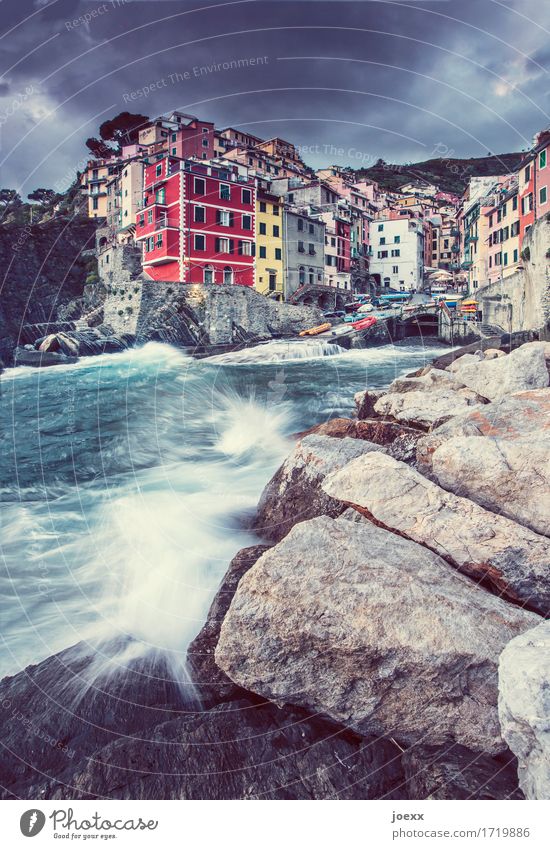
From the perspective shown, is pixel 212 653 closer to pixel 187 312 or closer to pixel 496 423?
pixel 496 423

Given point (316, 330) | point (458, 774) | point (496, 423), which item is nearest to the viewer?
point (458, 774)

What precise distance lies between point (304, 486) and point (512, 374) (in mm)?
2997

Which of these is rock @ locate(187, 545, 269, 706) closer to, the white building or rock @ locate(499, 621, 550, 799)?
rock @ locate(499, 621, 550, 799)

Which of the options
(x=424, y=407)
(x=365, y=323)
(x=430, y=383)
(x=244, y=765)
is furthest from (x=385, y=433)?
(x=365, y=323)

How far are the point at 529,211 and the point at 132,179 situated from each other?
12968 mm

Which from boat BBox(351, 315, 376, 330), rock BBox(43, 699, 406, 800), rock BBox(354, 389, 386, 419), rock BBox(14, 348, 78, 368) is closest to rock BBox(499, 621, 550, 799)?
rock BBox(43, 699, 406, 800)

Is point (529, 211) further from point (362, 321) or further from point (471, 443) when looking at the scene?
point (471, 443)

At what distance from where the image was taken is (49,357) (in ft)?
46.0

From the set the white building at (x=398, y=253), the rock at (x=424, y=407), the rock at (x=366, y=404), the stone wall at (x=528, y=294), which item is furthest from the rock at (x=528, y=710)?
the white building at (x=398, y=253)

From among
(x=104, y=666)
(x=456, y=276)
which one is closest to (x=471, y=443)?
(x=104, y=666)

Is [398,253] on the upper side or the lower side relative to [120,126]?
upper

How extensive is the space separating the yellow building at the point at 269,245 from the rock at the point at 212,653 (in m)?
8.65

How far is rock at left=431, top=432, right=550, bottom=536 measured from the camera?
2.53m

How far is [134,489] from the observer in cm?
550
